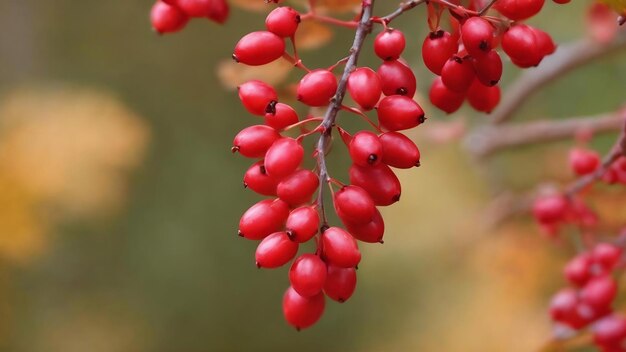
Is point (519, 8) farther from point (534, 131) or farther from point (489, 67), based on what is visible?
point (534, 131)

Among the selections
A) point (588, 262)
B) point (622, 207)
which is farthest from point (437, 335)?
point (588, 262)

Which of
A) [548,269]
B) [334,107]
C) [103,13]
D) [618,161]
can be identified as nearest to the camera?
[334,107]

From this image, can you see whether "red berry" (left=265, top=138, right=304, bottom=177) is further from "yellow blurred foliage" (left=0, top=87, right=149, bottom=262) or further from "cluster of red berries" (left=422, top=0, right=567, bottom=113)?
"yellow blurred foliage" (left=0, top=87, right=149, bottom=262)

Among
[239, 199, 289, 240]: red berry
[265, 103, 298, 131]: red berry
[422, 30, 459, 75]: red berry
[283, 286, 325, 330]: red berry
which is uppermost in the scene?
[422, 30, 459, 75]: red berry

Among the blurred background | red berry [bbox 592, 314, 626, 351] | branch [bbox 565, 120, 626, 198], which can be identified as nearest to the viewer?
branch [bbox 565, 120, 626, 198]

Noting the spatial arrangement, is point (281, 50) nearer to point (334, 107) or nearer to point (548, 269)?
point (334, 107)

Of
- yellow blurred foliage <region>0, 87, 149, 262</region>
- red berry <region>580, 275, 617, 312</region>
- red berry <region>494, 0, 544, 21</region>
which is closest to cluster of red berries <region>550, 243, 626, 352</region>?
red berry <region>580, 275, 617, 312</region>

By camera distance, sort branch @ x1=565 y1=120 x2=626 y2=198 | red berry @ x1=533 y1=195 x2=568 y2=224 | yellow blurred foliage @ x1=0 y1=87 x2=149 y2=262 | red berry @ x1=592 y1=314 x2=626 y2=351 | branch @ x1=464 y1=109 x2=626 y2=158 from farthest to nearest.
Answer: yellow blurred foliage @ x1=0 y1=87 x2=149 y2=262, branch @ x1=464 y1=109 x2=626 y2=158, red berry @ x1=533 y1=195 x2=568 y2=224, red berry @ x1=592 y1=314 x2=626 y2=351, branch @ x1=565 y1=120 x2=626 y2=198

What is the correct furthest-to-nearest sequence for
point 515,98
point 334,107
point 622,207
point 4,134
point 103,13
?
point 103,13 < point 4,134 < point 515,98 < point 622,207 < point 334,107

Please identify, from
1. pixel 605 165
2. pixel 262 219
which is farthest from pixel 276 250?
pixel 605 165
